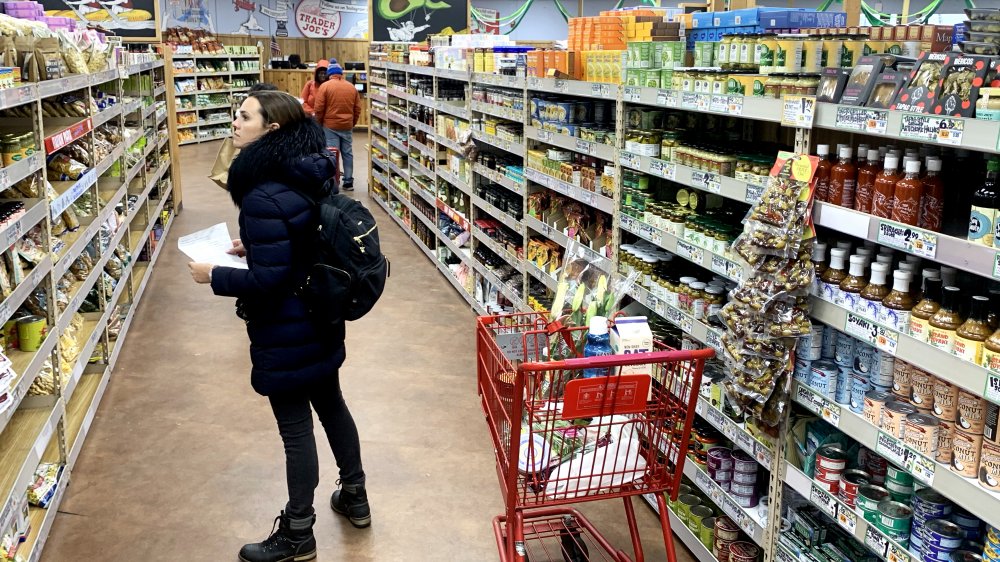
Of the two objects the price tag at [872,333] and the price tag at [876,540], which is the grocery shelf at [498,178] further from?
the price tag at [876,540]

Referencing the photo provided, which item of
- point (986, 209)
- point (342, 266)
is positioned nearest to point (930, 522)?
point (986, 209)

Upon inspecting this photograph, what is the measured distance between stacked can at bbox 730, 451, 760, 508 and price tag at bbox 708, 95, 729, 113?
118 centimetres

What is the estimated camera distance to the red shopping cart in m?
2.27

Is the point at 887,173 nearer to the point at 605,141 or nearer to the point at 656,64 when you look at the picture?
the point at 656,64

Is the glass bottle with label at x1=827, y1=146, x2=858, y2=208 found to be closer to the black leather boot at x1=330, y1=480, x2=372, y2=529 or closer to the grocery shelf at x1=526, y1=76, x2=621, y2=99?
→ the grocery shelf at x1=526, y1=76, x2=621, y2=99

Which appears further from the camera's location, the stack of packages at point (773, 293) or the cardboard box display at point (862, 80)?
the stack of packages at point (773, 293)

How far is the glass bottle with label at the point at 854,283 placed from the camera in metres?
→ 2.37

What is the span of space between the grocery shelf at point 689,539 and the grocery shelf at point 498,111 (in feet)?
8.45

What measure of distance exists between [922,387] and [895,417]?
0.34 ft

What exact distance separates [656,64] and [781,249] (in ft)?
4.78

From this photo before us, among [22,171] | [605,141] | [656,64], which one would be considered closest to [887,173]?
[656,64]

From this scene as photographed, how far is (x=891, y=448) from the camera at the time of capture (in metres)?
2.25

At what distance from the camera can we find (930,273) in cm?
217

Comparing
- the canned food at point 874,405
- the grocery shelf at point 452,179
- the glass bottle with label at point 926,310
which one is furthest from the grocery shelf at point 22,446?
the grocery shelf at point 452,179
